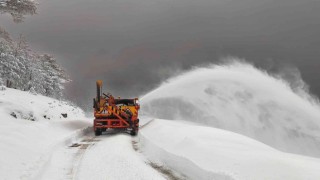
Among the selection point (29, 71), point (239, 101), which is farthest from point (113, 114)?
point (29, 71)

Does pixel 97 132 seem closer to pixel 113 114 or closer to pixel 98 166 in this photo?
pixel 113 114

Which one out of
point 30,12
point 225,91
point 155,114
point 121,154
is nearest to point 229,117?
point 225,91

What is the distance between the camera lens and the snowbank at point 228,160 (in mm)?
6529

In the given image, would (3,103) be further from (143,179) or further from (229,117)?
(229,117)

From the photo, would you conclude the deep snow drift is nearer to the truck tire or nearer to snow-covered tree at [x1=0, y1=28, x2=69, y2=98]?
the truck tire

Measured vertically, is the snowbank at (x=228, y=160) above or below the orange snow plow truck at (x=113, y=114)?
below

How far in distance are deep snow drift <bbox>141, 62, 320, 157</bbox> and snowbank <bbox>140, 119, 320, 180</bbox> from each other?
1687cm

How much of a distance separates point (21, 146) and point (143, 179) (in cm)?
522

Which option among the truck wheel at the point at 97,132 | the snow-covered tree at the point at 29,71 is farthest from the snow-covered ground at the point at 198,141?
the snow-covered tree at the point at 29,71

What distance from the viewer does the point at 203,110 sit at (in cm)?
3030

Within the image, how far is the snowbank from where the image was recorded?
21.4ft

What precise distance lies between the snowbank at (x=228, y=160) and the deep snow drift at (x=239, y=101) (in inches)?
664

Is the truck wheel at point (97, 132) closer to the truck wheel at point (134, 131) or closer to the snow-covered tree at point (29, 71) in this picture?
the truck wheel at point (134, 131)

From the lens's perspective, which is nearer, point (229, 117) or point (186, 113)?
point (229, 117)
